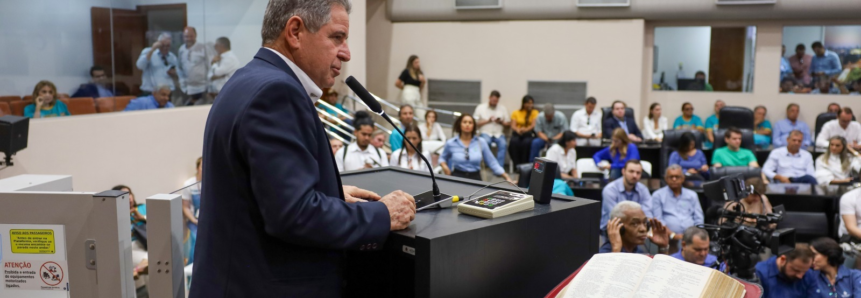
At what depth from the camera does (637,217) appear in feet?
14.5

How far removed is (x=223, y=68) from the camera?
7.90 meters

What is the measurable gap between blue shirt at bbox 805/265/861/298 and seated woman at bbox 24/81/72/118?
18.6 ft

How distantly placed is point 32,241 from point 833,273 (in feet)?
14.7

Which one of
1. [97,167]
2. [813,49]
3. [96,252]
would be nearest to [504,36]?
[813,49]

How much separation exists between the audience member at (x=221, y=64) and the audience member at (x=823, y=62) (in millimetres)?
8802

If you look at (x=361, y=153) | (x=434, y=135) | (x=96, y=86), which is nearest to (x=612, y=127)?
(x=434, y=135)

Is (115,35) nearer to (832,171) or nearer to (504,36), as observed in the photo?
(504,36)

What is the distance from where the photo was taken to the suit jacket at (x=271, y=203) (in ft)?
3.87

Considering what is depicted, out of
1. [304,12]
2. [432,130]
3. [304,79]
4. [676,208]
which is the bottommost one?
[676,208]

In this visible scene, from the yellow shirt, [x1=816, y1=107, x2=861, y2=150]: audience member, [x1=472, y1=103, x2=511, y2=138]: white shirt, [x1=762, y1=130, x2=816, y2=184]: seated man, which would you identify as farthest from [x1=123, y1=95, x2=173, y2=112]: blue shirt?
[x1=816, y1=107, x2=861, y2=150]: audience member

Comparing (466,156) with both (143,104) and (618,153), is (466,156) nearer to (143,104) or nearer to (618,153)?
(618,153)

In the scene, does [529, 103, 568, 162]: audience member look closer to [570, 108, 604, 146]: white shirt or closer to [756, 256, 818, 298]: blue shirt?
[570, 108, 604, 146]: white shirt

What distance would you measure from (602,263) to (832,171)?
8056 mm

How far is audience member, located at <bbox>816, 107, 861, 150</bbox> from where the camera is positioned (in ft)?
31.7
